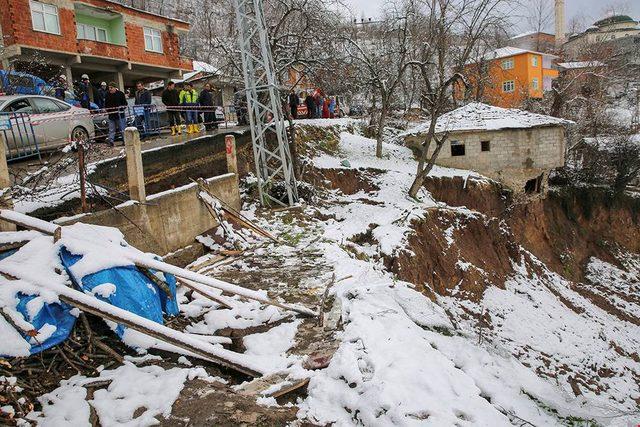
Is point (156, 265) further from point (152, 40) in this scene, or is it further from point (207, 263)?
point (152, 40)

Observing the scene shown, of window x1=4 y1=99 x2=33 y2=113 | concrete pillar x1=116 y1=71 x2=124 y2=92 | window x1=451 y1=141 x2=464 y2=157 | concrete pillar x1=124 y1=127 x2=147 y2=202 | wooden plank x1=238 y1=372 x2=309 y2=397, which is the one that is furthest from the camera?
concrete pillar x1=116 y1=71 x2=124 y2=92

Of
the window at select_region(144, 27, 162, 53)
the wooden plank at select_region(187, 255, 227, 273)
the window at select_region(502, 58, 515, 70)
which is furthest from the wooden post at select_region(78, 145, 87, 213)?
the window at select_region(502, 58, 515, 70)

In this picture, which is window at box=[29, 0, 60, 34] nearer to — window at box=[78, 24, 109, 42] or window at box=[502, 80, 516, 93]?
window at box=[78, 24, 109, 42]

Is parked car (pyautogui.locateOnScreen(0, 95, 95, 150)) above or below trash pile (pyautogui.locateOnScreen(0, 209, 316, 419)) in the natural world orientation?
above

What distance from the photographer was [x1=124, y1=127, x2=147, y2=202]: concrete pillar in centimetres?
809

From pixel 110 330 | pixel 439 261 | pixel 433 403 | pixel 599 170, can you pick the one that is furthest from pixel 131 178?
pixel 599 170

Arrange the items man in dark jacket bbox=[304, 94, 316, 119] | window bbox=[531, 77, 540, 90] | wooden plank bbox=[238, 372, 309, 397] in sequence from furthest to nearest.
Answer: window bbox=[531, 77, 540, 90], man in dark jacket bbox=[304, 94, 316, 119], wooden plank bbox=[238, 372, 309, 397]

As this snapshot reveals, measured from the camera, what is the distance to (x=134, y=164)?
8.16 metres

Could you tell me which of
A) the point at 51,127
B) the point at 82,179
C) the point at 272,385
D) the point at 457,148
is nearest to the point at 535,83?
the point at 457,148

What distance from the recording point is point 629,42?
56250 mm

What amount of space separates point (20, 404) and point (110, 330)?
47.8 inches

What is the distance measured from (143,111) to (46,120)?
11.0 feet

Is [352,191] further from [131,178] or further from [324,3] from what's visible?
[131,178]

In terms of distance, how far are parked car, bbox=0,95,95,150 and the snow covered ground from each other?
5020 mm
